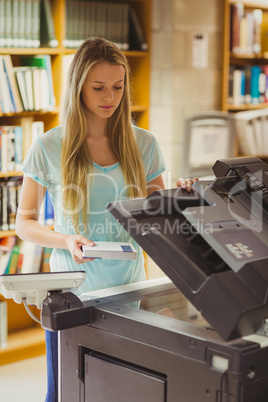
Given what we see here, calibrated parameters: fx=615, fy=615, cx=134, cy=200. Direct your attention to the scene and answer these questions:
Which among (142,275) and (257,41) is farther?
(257,41)

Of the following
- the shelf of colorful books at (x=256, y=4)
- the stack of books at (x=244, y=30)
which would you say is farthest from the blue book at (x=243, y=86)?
the shelf of colorful books at (x=256, y=4)

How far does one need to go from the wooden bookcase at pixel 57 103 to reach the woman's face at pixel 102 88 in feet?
4.48

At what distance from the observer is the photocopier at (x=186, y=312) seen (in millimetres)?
1100

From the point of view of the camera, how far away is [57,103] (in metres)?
3.40

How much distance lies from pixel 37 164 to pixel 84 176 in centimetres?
14

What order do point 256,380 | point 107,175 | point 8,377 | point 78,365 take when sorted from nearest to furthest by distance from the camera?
point 256,380, point 78,365, point 107,175, point 8,377

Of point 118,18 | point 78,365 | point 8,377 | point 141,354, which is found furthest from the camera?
point 118,18

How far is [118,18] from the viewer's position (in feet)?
11.7

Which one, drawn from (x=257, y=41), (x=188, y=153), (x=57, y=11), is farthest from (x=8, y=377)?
(x=257, y=41)

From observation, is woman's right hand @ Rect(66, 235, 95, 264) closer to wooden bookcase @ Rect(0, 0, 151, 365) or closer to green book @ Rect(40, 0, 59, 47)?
wooden bookcase @ Rect(0, 0, 151, 365)

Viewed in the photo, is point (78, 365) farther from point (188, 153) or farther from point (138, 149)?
point (188, 153)

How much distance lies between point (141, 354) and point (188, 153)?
8.64 feet

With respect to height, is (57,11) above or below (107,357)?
above

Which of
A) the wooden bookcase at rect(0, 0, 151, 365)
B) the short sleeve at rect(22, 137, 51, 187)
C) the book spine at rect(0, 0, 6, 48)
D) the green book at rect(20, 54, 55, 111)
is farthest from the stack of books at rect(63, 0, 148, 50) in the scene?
the short sleeve at rect(22, 137, 51, 187)
